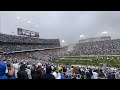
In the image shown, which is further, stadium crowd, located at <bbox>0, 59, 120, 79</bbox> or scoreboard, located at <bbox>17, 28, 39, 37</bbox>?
scoreboard, located at <bbox>17, 28, 39, 37</bbox>

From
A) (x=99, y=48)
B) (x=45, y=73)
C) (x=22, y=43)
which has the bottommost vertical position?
(x=45, y=73)

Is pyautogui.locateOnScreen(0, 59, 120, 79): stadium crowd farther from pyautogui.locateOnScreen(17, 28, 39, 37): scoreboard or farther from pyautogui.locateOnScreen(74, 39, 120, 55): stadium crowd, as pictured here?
pyautogui.locateOnScreen(17, 28, 39, 37): scoreboard

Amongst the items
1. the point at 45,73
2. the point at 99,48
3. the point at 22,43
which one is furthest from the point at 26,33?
Result: the point at 45,73

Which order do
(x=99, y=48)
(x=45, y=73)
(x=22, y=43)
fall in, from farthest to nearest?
(x=99, y=48), (x=22, y=43), (x=45, y=73)

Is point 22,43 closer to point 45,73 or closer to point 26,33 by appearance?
point 26,33

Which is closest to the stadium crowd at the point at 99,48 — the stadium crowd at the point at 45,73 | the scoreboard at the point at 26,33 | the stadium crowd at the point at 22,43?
the stadium crowd at the point at 22,43

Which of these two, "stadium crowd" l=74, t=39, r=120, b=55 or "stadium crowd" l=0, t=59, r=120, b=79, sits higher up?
"stadium crowd" l=74, t=39, r=120, b=55

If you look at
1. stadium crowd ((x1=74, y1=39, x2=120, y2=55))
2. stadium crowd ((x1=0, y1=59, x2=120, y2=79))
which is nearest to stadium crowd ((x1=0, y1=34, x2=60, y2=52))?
stadium crowd ((x1=74, y1=39, x2=120, y2=55))

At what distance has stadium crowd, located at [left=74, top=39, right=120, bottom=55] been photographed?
30.9 meters

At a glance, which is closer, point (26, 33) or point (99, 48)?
point (99, 48)

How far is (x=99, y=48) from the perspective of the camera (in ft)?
112
